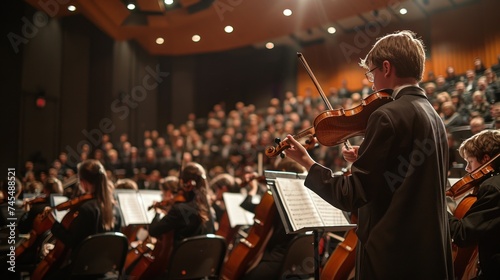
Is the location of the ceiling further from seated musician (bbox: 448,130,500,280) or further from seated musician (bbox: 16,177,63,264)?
seated musician (bbox: 448,130,500,280)

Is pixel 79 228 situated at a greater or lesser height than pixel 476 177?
lesser

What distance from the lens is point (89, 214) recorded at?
359 centimetres

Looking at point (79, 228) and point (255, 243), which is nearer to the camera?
point (255, 243)

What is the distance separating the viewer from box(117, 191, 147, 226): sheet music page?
4.34m

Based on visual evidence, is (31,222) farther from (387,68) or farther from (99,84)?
(99,84)

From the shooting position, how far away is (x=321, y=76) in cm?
1647

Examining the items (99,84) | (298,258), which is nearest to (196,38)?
(99,84)

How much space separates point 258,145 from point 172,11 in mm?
4914

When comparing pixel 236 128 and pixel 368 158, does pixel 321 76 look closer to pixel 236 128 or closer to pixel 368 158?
pixel 236 128

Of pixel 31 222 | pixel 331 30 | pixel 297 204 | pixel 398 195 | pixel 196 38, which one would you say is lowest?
pixel 31 222

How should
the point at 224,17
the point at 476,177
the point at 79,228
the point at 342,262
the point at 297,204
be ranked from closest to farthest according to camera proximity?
the point at 476,177, the point at 297,204, the point at 342,262, the point at 79,228, the point at 224,17

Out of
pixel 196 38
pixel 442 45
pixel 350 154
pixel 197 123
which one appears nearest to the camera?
pixel 350 154

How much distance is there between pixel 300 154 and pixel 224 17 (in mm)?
10767

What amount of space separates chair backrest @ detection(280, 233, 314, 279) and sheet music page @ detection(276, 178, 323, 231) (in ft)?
2.09
